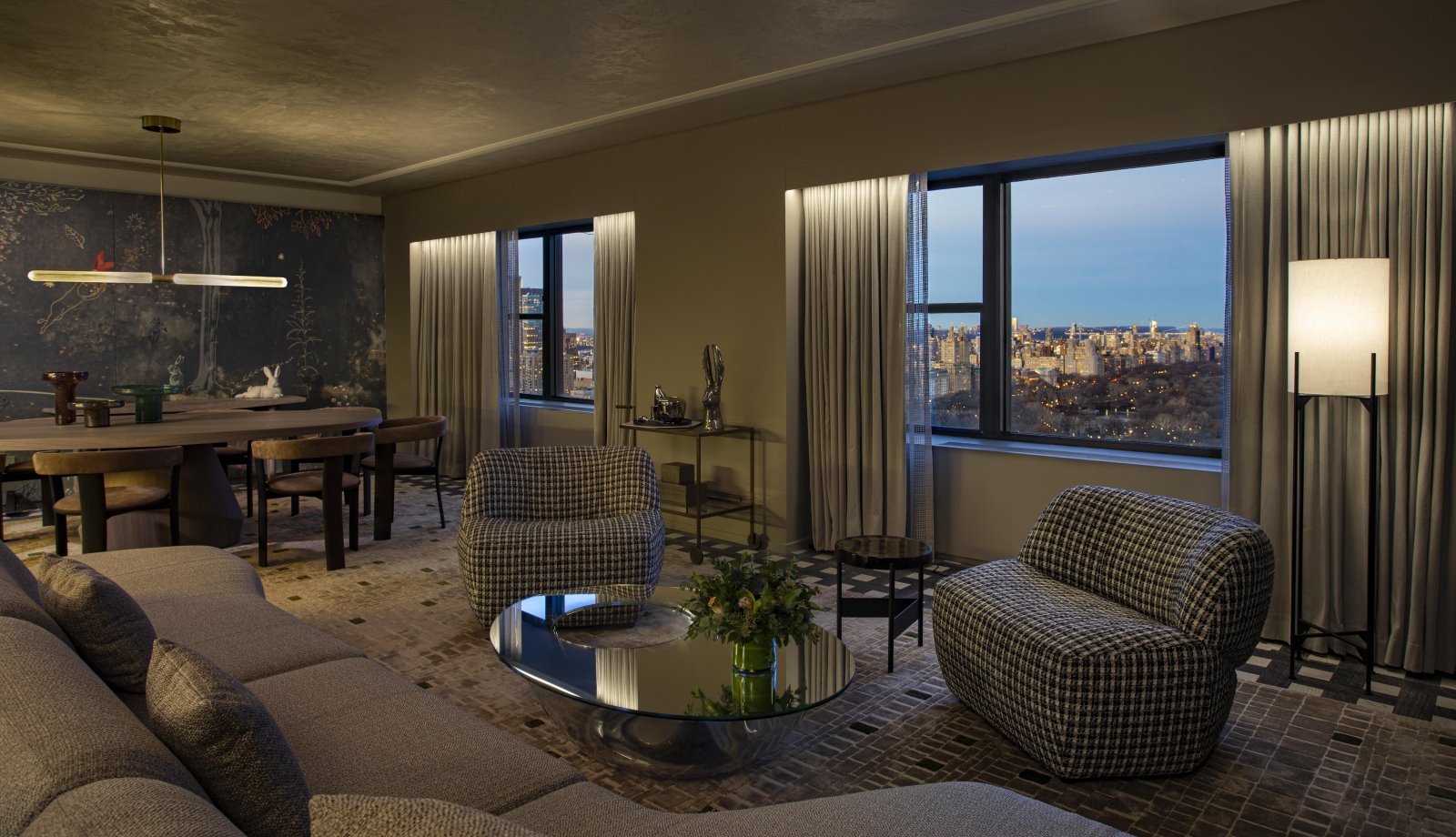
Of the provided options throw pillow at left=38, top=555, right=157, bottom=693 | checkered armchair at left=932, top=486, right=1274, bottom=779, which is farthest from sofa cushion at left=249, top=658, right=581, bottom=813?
checkered armchair at left=932, top=486, right=1274, bottom=779

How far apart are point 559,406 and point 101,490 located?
4.03 meters

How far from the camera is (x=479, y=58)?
191 inches

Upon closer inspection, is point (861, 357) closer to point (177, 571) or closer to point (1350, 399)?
point (1350, 399)

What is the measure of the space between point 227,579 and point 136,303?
5830 millimetres

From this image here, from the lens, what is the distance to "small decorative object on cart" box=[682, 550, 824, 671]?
2719 mm

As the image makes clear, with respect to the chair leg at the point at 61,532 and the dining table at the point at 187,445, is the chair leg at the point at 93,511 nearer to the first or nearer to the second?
the dining table at the point at 187,445

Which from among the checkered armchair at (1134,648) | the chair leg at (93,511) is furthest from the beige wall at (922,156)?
the chair leg at (93,511)

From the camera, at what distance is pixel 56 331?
24.9 feet

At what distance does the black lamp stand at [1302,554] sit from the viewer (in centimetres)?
353

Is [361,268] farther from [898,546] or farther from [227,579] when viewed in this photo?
[898,546]

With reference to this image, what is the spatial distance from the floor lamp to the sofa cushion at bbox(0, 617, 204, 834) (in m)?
3.81

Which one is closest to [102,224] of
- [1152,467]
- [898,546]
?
[898,546]

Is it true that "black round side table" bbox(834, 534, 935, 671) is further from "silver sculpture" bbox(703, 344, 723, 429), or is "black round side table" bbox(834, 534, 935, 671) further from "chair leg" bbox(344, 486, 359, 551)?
"chair leg" bbox(344, 486, 359, 551)

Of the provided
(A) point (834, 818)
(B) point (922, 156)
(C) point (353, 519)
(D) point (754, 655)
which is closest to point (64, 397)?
→ (C) point (353, 519)
